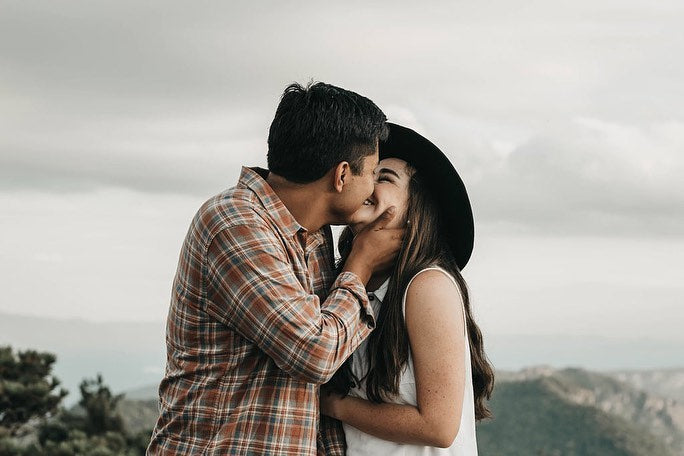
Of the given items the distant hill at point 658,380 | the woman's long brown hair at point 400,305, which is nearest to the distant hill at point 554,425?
the distant hill at point 658,380

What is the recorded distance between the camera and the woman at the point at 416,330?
3.25m

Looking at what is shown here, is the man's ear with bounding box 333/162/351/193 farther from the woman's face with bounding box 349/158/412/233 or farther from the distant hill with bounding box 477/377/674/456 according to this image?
the distant hill with bounding box 477/377/674/456

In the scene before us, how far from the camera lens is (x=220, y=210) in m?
3.04

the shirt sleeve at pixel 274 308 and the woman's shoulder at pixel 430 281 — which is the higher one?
the woman's shoulder at pixel 430 281

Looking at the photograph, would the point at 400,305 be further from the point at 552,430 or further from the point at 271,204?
the point at 552,430

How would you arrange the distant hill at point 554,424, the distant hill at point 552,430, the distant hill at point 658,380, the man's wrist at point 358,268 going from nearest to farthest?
A: the man's wrist at point 358,268 < the distant hill at point 552,430 < the distant hill at point 554,424 < the distant hill at point 658,380

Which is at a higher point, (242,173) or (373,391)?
(242,173)

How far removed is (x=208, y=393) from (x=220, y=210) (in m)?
0.58

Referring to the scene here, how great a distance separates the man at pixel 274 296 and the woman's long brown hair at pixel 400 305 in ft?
0.54

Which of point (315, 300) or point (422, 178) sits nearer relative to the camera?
point (315, 300)

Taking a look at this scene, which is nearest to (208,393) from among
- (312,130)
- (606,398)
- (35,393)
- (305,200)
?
(305,200)

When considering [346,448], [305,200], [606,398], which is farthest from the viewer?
[606,398]

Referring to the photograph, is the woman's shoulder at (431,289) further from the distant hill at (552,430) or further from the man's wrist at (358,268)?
the distant hill at (552,430)

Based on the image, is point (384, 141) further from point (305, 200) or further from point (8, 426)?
point (8, 426)
